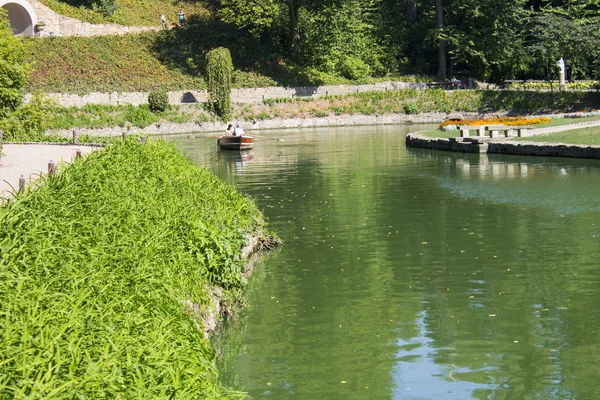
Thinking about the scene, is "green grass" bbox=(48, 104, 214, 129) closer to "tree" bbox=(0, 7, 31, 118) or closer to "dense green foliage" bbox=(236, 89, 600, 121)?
"dense green foliage" bbox=(236, 89, 600, 121)

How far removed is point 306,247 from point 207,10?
234 feet

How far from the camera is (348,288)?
17.1 metres

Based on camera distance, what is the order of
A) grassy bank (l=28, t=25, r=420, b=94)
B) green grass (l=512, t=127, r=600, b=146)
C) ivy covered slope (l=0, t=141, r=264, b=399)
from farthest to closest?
grassy bank (l=28, t=25, r=420, b=94) < green grass (l=512, t=127, r=600, b=146) < ivy covered slope (l=0, t=141, r=264, b=399)

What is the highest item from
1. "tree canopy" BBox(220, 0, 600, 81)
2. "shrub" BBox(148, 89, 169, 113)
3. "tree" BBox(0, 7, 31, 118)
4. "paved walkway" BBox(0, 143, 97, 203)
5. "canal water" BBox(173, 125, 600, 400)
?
"tree canopy" BBox(220, 0, 600, 81)

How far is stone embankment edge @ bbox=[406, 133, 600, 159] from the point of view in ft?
128

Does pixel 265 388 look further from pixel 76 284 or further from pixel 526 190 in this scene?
pixel 526 190

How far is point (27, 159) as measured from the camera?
32969 mm

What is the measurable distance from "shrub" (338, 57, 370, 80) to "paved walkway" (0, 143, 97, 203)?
4398 cm

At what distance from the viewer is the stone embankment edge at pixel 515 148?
38884mm

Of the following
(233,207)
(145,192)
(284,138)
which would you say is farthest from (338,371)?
(284,138)

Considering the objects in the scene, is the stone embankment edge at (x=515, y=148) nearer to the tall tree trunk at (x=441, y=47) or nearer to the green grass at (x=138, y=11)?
the tall tree trunk at (x=441, y=47)

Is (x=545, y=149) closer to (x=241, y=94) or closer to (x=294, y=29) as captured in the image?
(x=241, y=94)

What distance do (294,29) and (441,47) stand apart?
41.8ft

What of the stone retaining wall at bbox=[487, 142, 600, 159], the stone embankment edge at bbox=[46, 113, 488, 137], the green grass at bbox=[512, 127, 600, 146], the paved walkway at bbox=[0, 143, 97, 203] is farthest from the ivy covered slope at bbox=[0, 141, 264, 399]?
the stone embankment edge at bbox=[46, 113, 488, 137]
